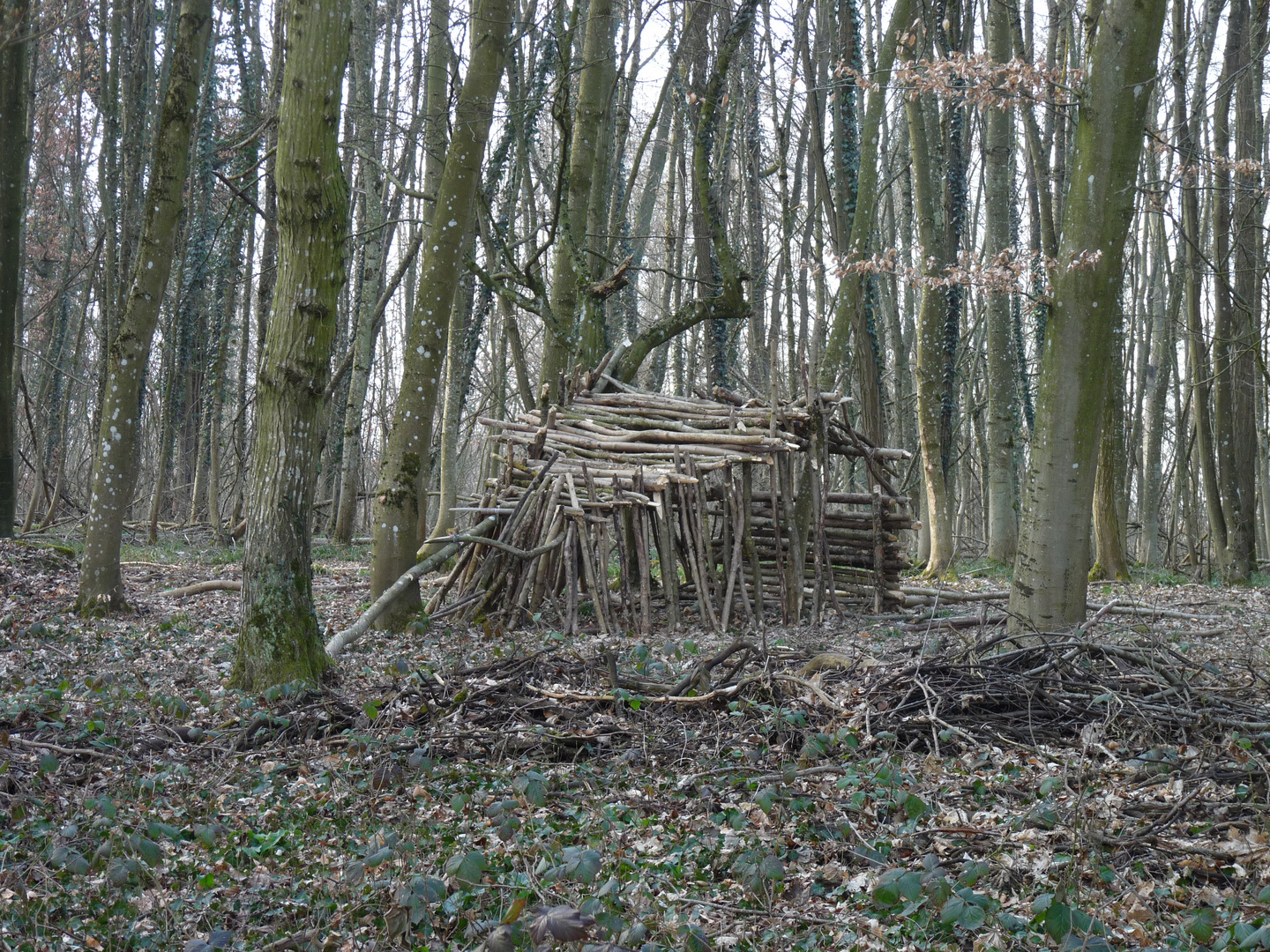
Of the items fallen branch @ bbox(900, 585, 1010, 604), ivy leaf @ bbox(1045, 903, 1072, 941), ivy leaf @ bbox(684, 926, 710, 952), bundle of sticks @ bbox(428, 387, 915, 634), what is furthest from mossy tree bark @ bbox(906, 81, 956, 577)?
ivy leaf @ bbox(684, 926, 710, 952)

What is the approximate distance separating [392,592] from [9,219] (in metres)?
6.22

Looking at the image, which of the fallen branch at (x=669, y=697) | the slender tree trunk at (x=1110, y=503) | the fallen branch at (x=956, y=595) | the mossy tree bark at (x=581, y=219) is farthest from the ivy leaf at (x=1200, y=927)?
the slender tree trunk at (x=1110, y=503)

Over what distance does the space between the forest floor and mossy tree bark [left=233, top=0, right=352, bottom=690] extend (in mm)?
411

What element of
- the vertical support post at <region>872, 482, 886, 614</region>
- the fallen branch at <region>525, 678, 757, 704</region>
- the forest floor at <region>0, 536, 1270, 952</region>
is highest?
the vertical support post at <region>872, 482, 886, 614</region>

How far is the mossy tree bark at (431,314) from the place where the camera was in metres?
7.64

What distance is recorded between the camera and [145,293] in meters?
7.54

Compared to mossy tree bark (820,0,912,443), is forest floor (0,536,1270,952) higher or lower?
lower

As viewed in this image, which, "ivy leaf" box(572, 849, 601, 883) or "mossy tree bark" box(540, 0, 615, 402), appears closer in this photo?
"ivy leaf" box(572, 849, 601, 883)

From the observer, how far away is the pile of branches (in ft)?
14.3

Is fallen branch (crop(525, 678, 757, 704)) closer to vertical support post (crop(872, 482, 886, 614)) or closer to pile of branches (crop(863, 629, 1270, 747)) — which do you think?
pile of branches (crop(863, 629, 1270, 747))

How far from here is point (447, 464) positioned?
13.9 m

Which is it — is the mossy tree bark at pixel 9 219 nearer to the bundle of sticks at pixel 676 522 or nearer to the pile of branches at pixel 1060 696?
the bundle of sticks at pixel 676 522

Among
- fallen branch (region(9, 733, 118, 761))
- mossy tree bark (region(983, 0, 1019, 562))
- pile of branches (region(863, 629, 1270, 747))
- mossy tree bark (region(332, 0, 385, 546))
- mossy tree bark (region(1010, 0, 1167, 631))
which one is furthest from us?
mossy tree bark (region(332, 0, 385, 546))

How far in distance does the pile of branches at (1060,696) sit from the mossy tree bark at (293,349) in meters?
3.39
